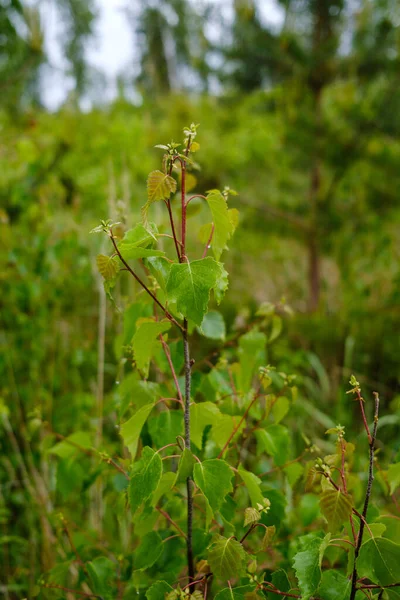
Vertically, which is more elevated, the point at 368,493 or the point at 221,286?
the point at 221,286

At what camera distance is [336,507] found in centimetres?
52

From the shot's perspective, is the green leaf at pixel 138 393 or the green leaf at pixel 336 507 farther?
the green leaf at pixel 138 393

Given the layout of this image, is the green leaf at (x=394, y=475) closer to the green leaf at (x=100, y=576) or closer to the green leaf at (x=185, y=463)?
the green leaf at (x=185, y=463)

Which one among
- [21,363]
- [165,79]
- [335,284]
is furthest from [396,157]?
[165,79]

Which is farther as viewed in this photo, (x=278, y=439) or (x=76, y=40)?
(x=76, y=40)

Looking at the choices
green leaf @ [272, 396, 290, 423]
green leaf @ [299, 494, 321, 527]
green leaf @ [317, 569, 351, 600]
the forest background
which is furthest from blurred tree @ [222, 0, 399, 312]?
green leaf @ [317, 569, 351, 600]

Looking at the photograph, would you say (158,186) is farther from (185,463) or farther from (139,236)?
(185,463)

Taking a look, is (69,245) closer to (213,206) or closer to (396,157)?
(213,206)

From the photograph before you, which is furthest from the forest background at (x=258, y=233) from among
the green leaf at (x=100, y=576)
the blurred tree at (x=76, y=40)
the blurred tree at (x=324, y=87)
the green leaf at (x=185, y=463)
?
the blurred tree at (x=76, y=40)

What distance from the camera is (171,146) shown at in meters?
0.52

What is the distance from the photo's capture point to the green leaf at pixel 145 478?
1.79 ft

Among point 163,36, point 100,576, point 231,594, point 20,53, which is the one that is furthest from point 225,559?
point 163,36

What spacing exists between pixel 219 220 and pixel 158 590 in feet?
1.50

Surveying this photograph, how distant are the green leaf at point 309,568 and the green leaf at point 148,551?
22cm
